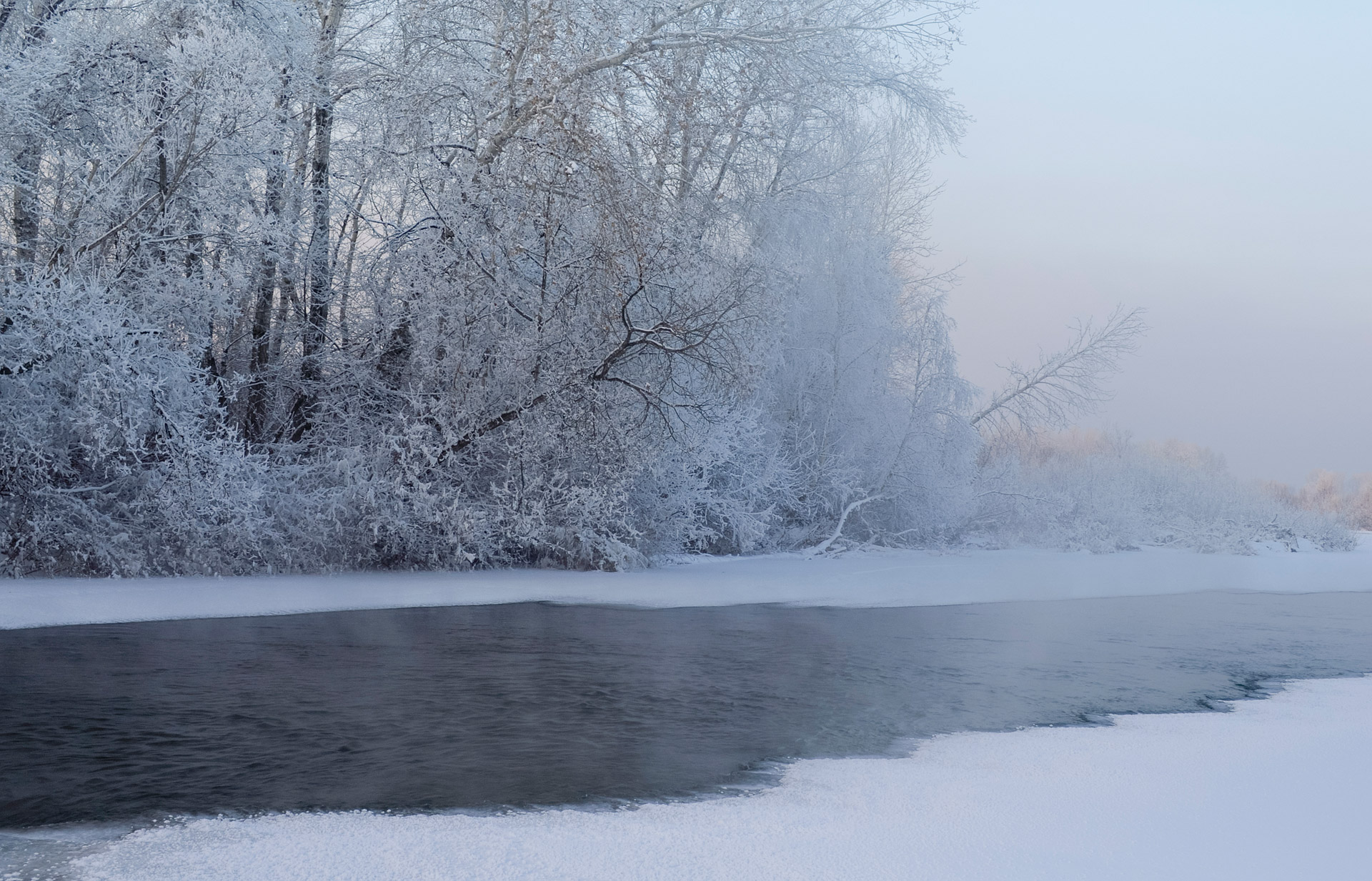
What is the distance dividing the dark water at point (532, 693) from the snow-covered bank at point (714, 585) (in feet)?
2.61

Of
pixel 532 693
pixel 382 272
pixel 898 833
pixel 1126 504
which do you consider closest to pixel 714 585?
pixel 382 272

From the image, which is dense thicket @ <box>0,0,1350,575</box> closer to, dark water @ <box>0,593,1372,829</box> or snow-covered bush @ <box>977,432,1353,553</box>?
dark water @ <box>0,593,1372,829</box>

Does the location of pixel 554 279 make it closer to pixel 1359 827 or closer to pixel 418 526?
pixel 418 526

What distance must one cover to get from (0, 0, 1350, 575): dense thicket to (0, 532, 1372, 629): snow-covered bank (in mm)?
655

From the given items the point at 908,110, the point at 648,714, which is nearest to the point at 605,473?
the point at 908,110

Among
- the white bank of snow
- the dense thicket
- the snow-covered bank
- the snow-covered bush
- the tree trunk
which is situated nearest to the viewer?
the white bank of snow

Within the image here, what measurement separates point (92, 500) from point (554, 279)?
5583 millimetres

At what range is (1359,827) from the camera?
431cm

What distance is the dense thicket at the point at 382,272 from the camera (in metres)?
12.1

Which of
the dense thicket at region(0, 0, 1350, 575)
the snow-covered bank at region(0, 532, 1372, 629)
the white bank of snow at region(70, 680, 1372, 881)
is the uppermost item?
the dense thicket at region(0, 0, 1350, 575)

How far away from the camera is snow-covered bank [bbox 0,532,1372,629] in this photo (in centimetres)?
1075

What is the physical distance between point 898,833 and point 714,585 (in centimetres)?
1000

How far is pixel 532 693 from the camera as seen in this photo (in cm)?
690

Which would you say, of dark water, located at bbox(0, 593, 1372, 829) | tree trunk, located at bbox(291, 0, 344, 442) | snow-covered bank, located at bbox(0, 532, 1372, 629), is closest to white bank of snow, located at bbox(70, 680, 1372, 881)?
dark water, located at bbox(0, 593, 1372, 829)
